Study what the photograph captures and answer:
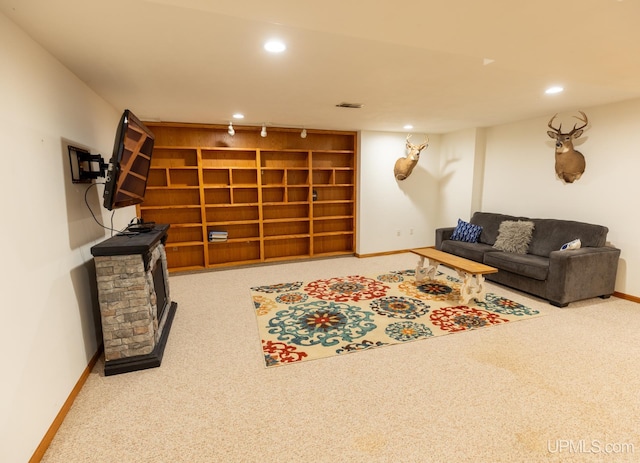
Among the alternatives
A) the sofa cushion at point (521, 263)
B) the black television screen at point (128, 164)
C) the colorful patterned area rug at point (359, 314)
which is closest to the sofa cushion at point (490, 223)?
the sofa cushion at point (521, 263)

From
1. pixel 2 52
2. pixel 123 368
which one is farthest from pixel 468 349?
pixel 2 52

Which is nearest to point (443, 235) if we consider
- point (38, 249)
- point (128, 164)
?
point (128, 164)

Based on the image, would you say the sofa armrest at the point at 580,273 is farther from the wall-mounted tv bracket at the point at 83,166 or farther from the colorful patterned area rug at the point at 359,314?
the wall-mounted tv bracket at the point at 83,166

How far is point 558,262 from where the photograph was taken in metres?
3.31

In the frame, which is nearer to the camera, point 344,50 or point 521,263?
point 344,50

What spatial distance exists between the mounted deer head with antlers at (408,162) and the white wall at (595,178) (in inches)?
51.9

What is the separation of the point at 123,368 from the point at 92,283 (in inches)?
30.0

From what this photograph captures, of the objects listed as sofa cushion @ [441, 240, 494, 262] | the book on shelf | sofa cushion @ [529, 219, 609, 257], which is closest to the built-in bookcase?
the book on shelf

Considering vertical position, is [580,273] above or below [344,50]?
below

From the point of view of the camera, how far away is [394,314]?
3.24 metres

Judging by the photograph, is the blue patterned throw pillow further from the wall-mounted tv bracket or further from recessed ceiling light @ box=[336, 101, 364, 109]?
the wall-mounted tv bracket

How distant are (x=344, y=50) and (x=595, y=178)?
12.0 feet

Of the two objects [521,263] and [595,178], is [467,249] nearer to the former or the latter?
[521,263]

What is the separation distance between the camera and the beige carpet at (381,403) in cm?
162
